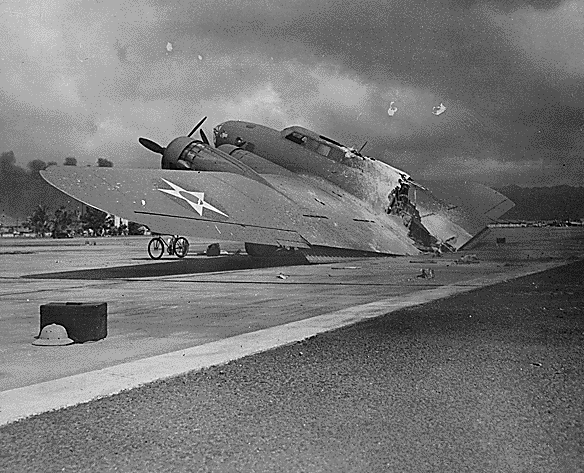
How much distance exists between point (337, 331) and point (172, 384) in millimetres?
4196

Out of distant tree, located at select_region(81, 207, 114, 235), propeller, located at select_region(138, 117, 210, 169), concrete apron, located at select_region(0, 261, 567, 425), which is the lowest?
concrete apron, located at select_region(0, 261, 567, 425)

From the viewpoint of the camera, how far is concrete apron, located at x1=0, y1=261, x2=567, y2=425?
22.8ft

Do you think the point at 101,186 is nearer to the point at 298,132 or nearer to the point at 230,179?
the point at 230,179

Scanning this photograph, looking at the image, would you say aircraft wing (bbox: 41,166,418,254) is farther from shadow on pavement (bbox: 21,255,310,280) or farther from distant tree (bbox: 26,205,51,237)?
distant tree (bbox: 26,205,51,237)

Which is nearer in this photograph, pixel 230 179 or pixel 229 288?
pixel 229 288

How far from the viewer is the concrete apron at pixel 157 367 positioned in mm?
6935

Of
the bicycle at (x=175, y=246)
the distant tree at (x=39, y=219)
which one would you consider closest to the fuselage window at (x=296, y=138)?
the bicycle at (x=175, y=246)

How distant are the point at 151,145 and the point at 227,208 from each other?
31.6 feet

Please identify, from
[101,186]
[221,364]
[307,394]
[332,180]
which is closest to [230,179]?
[101,186]

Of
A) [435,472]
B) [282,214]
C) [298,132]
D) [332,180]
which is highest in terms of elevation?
[298,132]

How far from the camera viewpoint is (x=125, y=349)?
394 inches

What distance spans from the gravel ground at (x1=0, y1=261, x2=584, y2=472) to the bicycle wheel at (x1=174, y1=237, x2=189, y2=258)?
26.4 metres

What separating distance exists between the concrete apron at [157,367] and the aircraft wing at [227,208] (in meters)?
7.58

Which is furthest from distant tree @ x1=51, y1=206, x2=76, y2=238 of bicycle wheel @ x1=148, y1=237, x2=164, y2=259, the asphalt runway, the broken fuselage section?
the asphalt runway
